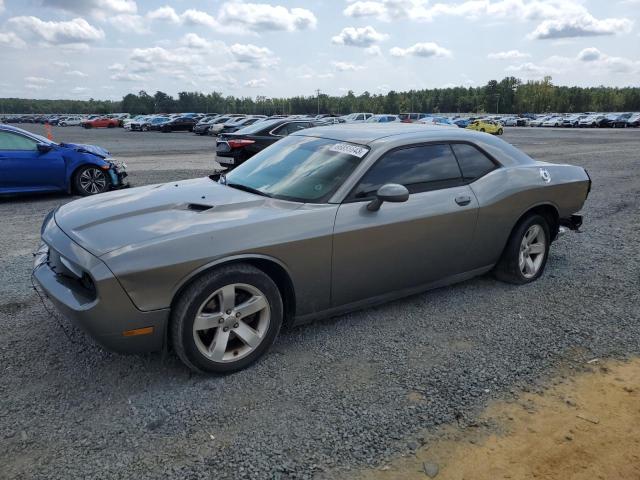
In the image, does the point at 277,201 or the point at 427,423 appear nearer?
the point at 427,423

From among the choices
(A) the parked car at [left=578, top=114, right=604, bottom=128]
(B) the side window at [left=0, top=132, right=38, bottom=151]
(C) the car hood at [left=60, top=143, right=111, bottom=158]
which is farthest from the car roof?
(A) the parked car at [left=578, top=114, right=604, bottom=128]

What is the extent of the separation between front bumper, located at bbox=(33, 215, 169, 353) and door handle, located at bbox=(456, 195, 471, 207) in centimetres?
244

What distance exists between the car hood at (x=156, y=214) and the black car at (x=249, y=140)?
8.32 meters

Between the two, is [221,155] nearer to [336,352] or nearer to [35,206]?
[35,206]

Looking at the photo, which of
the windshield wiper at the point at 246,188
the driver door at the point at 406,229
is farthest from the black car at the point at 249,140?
the driver door at the point at 406,229

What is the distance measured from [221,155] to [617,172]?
9.94m

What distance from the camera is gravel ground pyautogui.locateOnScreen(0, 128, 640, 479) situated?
8.24 feet

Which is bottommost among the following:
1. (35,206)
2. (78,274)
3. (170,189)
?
(35,206)

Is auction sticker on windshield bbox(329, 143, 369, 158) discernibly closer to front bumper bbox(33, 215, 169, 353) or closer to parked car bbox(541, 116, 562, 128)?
front bumper bbox(33, 215, 169, 353)

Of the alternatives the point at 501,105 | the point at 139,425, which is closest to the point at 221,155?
the point at 139,425

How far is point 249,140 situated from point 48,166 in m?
4.80

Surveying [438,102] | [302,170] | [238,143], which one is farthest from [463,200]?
[438,102]

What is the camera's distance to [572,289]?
Answer: 472 cm

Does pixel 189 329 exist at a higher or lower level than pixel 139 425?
higher
